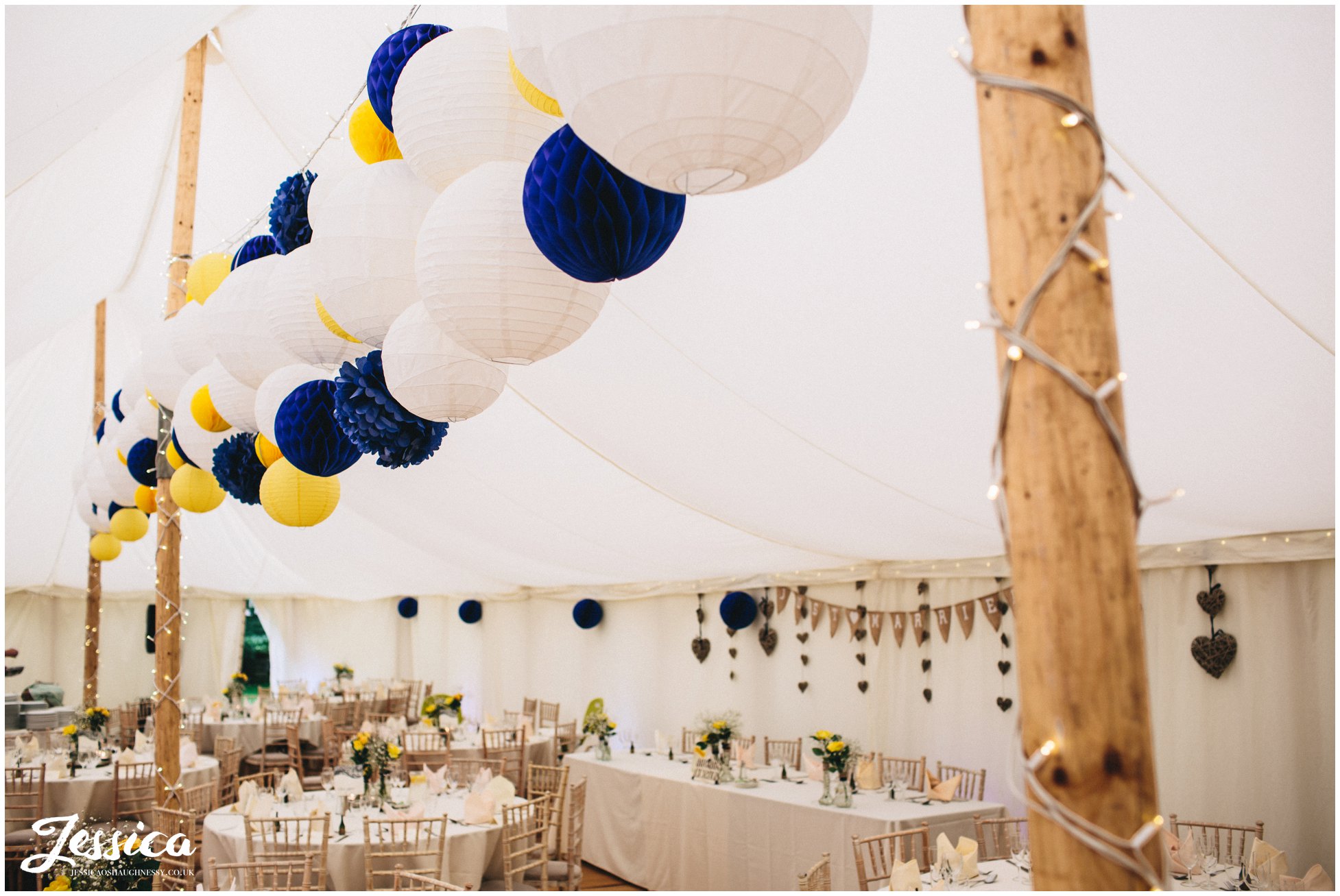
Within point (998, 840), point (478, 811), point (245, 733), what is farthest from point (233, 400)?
point (245, 733)

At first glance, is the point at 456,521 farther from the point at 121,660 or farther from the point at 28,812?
the point at 121,660

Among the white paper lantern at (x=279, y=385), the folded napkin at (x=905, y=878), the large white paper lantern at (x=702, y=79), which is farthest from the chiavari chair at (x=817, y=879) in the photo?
the large white paper lantern at (x=702, y=79)

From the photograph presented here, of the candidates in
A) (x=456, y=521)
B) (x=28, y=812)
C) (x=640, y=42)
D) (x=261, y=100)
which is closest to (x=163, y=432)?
(x=261, y=100)

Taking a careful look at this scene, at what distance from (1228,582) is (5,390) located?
448 inches

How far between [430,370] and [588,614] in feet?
28.5

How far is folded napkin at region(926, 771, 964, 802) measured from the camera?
619 centimetres

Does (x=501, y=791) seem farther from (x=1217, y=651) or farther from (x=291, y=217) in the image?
(x=1217, y=651)

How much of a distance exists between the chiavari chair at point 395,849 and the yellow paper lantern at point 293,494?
2.08m

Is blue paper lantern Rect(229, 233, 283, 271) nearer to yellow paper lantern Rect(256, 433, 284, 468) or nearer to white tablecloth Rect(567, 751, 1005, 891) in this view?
yellow paper lantern Rect(256, 433, 284, 468)

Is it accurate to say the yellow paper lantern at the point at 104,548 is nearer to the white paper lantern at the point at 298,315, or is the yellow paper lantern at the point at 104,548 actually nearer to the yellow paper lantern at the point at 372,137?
the white paper lantern at the point at 298,315

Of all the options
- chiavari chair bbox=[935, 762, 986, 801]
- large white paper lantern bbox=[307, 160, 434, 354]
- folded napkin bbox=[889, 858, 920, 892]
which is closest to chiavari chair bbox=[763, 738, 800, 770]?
chiavari chair bbox=[935, 762, 986, 801]

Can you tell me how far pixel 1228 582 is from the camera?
5.55 metres

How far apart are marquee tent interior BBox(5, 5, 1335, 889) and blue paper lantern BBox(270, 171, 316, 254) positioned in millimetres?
285

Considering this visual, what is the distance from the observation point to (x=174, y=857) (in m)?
5.16
